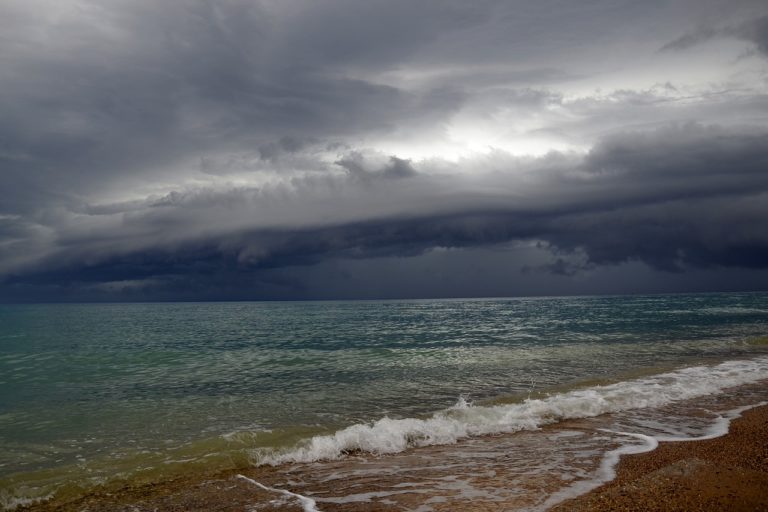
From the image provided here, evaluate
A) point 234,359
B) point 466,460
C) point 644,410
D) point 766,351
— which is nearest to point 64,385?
point 234,359

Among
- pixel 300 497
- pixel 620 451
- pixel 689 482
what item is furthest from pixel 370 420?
pixel 689 482

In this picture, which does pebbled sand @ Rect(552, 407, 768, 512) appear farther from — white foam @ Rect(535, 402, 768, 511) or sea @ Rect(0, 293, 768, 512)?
sea @ Rect(0, 293, 768, 512)

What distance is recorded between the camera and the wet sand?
7.75m

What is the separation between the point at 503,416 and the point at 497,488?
21.2 ft

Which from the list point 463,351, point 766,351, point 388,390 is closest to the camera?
point 388,390

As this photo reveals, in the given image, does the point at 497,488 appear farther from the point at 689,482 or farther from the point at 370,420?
the point at 370,420

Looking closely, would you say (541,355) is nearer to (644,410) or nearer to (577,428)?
(644,410)

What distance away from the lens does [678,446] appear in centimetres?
1159

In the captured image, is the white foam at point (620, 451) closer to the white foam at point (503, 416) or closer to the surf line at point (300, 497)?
the white foam at point (503, 416)

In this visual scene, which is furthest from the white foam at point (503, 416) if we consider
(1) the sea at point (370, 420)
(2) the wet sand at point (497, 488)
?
(2) the wet sand at point (497, 488)

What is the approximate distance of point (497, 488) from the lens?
9.08 meters

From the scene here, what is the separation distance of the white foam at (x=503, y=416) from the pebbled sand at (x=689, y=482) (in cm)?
459

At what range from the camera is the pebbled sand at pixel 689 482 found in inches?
294

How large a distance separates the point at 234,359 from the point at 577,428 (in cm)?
2477
